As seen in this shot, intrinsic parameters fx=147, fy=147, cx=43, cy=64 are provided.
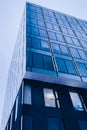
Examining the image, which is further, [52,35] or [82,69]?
[52,35]

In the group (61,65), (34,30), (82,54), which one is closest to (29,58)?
(61,65)

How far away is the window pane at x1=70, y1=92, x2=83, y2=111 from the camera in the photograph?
15075mm

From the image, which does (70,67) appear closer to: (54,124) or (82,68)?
(82,68)

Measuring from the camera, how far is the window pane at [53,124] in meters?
12.6

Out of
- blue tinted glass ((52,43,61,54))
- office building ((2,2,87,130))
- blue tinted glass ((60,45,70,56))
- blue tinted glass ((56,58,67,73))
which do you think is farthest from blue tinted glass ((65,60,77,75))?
blue tinted glass ((52,43,61,54))

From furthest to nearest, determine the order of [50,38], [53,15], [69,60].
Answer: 1. [53,15]
2. [50,38]
3. [69,60]

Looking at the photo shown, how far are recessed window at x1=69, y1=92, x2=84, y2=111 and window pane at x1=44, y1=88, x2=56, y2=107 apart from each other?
90.1 inches

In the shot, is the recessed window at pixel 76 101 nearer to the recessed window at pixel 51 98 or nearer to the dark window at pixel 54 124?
the recessed window at pixel 51 98

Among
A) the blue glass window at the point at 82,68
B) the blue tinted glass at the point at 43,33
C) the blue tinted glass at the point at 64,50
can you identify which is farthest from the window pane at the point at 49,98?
the blue tinted glass at the point at 43,33

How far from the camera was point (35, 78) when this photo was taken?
15406 millimetres

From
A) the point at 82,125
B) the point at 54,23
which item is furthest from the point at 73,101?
the point at 54,23

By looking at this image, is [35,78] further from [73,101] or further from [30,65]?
[73,101]

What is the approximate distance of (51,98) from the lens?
48.7ft

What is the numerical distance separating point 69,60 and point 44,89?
5.95 metres
